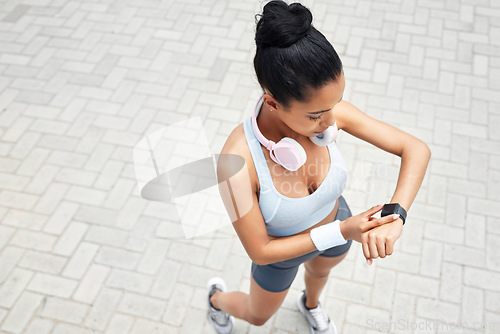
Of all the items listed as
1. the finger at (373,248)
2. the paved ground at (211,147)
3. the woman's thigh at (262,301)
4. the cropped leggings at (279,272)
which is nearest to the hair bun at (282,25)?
the finger at (373,248)

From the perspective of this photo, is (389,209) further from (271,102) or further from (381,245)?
(271,102)

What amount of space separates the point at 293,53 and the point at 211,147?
3.03 m

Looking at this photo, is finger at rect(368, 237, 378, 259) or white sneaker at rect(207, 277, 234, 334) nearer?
finger at rect(368, 237, 378, 259)

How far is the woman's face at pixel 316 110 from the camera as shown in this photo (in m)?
1.63

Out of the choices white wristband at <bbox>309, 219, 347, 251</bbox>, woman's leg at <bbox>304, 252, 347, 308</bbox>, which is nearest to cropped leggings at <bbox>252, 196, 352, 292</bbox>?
woman's leg at <bbox>304, 252, 347, 308</bbox>

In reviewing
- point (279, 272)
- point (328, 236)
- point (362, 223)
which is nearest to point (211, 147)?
point (279, 272)

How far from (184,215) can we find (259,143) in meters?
2.22

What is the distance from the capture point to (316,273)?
2.86m

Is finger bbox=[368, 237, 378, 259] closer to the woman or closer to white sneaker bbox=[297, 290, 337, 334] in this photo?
the woman

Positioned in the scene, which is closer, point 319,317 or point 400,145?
point 400,145

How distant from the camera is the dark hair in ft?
5.08

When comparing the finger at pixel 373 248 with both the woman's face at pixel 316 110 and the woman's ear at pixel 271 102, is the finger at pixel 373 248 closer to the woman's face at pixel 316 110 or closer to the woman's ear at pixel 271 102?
the woman's face at pixel 316 110

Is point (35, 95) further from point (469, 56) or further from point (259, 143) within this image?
point (469, 56)

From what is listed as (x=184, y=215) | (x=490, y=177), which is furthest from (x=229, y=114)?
(x=490, y=177)
